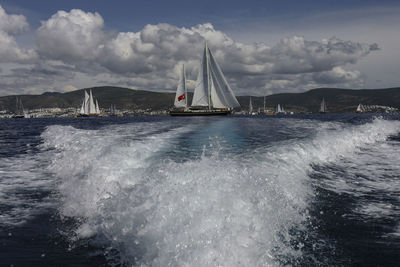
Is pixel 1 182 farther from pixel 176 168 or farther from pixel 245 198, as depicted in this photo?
pixel 245 198

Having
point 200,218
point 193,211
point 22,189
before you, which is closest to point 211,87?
point 22,189

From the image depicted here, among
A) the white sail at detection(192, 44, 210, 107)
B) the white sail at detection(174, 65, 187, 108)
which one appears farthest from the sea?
the white sail at detection(174, 65, 187, 108)

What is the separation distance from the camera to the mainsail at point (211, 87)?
79.4 m

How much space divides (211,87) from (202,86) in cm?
289

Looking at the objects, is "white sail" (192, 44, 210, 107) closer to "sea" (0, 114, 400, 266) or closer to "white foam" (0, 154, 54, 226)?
"white foam" (0, 154, 54, 226)

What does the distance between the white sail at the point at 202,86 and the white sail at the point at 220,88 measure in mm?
2245

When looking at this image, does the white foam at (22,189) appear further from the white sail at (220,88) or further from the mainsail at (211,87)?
the mainsail at (211,87)

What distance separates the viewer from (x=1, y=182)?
418 inches

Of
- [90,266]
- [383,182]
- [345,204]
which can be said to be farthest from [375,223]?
[90,266]

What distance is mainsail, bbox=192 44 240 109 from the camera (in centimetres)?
7938

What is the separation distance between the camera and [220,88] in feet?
268

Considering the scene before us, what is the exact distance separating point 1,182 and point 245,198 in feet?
31.6

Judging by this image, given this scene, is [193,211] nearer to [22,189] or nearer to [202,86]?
[22,189]

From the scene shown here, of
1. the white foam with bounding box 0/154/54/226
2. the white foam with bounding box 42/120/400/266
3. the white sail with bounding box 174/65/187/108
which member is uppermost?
the white sail with bounding box 174/65/187/108
